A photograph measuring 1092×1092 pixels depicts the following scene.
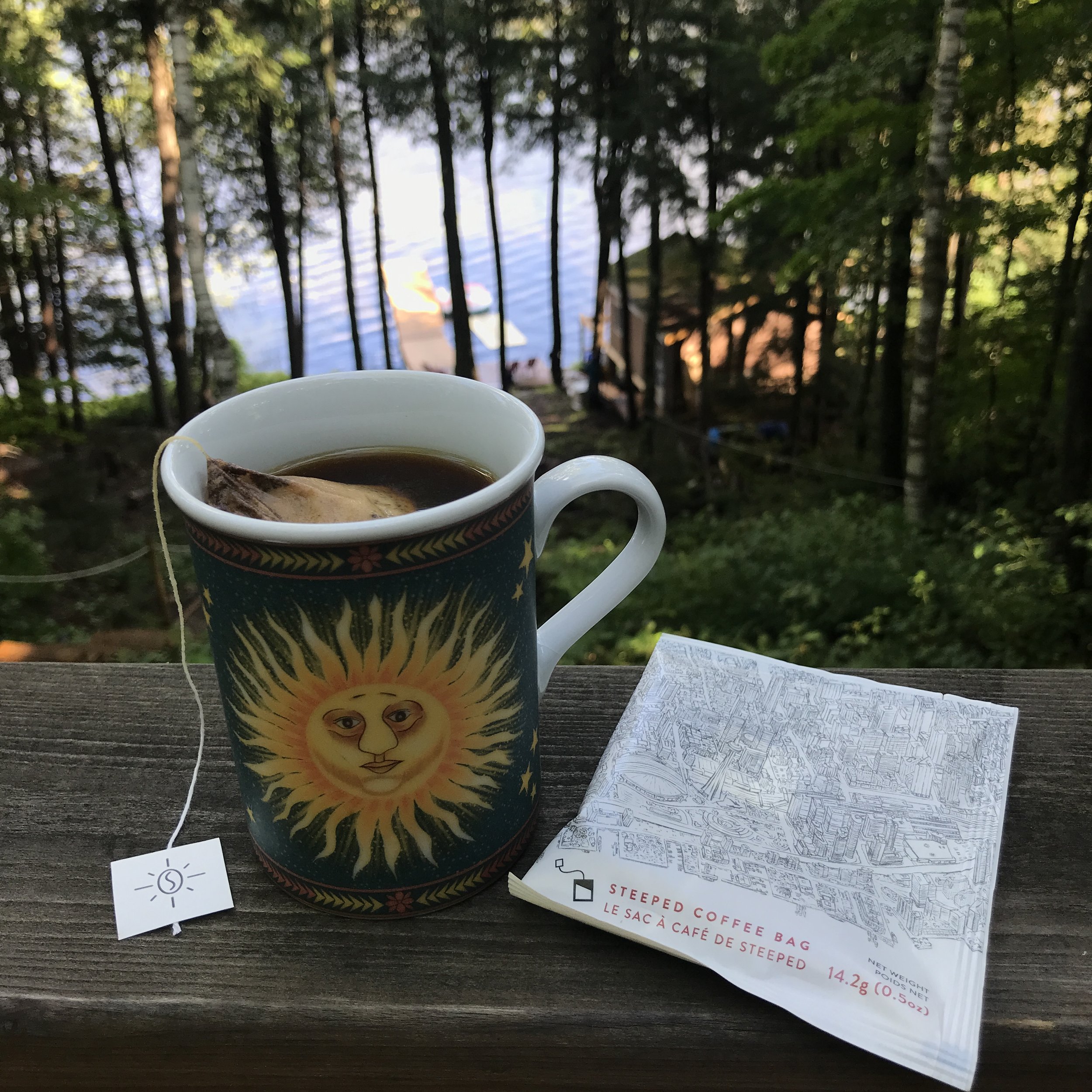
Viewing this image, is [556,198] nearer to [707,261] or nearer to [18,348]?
[707,261]

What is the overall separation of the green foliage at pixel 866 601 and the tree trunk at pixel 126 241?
8.36ft

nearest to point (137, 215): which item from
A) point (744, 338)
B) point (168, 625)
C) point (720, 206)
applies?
point (168, 625)

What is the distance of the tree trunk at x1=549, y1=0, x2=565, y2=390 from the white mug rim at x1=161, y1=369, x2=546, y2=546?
404 cm

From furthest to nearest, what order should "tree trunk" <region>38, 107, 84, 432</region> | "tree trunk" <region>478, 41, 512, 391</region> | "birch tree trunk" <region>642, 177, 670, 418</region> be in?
"birch tree trunk" <region>642, 177, 670, 418</region> → "tree trunk" <region>38, 107, 84, 432</region> → "tree trunk" <region>478, 41, 512, 391</region>

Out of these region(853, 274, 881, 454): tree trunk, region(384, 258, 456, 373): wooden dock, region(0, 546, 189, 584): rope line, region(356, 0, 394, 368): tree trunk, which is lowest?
region(0, 546, 189, 584): rope line

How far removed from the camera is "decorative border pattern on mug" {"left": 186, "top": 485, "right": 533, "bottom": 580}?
48 centimetres

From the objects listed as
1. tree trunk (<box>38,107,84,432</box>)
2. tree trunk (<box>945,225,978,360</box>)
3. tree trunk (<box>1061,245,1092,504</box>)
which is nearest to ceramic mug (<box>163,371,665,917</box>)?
tree trunk (<box>1061,245,1092,504</box>)

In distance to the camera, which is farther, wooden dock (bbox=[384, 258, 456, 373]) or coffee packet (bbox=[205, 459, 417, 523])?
wooden dock (bbox=[384, 258, 456, 373])

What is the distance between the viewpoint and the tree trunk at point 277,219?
4.12 meters

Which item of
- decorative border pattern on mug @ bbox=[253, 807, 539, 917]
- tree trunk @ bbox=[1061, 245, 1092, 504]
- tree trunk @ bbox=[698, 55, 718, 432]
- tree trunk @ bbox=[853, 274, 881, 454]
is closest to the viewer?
decorative border pattern on mug @ bbox=[253, 807, 539, 917]

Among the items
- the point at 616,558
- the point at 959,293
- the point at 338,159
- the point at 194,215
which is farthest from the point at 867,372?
the point at 616,558

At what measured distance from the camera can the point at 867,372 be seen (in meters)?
5.47

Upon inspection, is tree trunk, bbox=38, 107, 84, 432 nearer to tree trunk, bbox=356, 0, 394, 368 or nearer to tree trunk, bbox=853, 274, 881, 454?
tree trunk, bbox=356, 0, 394, 368

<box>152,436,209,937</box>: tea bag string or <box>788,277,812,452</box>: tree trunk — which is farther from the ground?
<box>152,436,209,937</box>: tea bag string
